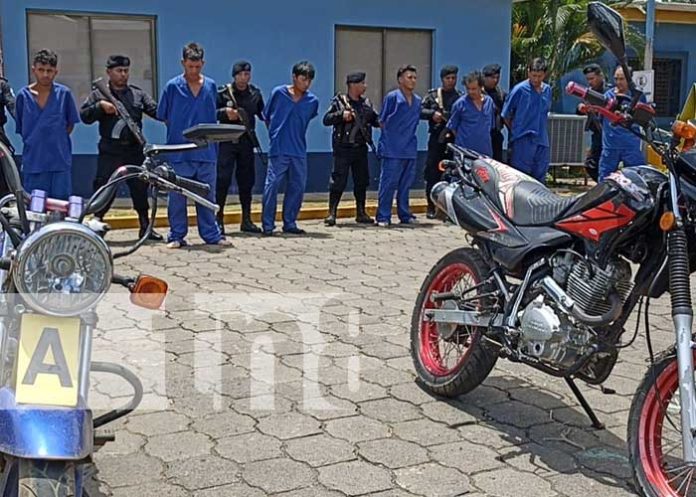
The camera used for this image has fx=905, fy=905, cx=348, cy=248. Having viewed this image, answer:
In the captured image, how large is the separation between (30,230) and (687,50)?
1800 centimetres

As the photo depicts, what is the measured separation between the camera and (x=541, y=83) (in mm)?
10445

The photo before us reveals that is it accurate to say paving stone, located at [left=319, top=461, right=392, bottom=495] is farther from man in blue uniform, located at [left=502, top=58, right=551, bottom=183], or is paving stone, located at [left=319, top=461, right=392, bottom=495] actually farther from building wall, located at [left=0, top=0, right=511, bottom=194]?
building wall, located at [left=0, top=0, right=511, bottom=194]

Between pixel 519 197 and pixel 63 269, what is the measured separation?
7.24 feet

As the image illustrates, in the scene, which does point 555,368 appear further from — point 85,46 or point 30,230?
point 85,46

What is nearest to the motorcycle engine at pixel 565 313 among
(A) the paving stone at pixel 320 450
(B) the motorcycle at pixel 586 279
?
(B) the motorcycle at pixel 586 279

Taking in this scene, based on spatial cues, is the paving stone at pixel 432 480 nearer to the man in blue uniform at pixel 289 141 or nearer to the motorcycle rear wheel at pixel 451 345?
the motorcycle rear wheel at pixel 451 345

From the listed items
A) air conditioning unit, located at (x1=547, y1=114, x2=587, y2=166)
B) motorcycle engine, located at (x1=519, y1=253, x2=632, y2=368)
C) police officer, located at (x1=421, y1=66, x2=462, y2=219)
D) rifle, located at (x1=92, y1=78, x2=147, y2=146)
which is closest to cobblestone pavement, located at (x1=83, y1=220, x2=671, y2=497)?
motorcycle engine, located at (x1=519, y1=253, x2=632, y2=368)

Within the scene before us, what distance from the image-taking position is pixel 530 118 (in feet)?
34.0

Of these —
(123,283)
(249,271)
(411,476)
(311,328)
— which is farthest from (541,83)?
(123,283)

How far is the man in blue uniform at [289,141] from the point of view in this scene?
9398mm

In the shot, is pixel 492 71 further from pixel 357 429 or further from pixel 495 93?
pixel 357 429

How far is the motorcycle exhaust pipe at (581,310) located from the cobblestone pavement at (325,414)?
2.05 ft

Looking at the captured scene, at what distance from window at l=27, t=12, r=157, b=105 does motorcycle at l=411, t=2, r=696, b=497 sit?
722 centimetres

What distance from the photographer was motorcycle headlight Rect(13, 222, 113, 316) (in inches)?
A: 92.4
